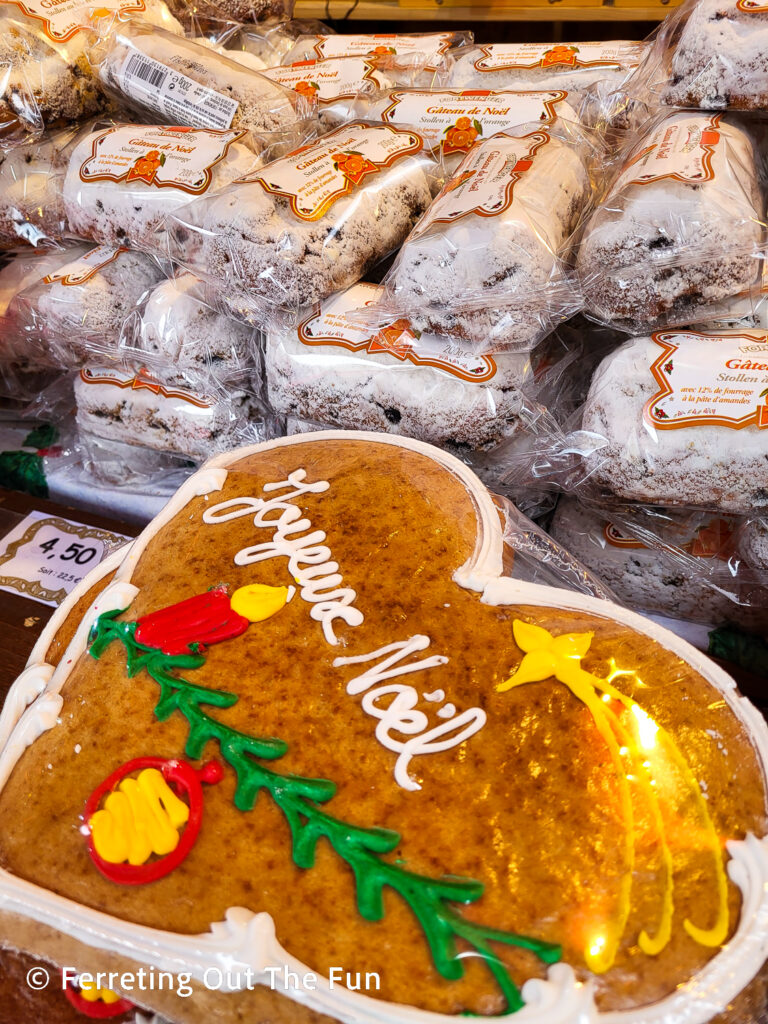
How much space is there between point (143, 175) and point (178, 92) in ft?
0.87

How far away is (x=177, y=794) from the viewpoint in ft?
2.76

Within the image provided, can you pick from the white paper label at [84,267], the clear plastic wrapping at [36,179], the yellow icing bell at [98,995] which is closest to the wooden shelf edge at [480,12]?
the clear plastic wrapping at [36,179]

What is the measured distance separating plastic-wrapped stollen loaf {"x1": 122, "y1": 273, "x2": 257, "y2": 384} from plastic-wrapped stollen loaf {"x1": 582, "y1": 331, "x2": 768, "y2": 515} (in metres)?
0.72

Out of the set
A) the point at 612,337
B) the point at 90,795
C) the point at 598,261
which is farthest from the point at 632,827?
the point at 612,337

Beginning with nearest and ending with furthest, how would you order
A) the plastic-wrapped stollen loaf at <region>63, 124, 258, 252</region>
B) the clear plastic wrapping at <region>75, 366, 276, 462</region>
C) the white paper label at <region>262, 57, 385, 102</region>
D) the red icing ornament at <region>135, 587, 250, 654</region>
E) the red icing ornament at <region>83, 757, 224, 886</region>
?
the red icing ornament at <region>83, 757, 224, 886</region> → the red icing ornament at <region>135, 587, 250, 654</region> → the plastic-wrapped stollen loaf at <region>63, 124, 258, 252</region> → the clear plastic wrapping at <region>75, 366, 276, 462</region> → the white paper label at <region>262, 57, 385, 102</region>

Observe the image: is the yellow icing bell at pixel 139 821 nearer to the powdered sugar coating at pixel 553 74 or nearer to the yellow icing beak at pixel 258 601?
the yellow icing beak at pixel 258 601

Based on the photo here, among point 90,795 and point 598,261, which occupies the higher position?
point 598,261

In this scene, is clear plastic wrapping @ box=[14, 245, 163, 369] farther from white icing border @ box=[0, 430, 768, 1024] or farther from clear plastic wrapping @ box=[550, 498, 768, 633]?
clear plastic wrapping @ box=[550, 498, 768, 633]

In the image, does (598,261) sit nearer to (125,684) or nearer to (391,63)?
(125,684)

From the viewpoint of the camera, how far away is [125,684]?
38.0 inches

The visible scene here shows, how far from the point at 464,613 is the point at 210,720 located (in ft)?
1.05

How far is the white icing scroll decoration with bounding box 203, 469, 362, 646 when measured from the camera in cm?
99

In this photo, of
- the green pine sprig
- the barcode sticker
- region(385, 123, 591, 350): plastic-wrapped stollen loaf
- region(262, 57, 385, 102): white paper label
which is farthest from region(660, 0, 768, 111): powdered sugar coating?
the green pine sprig

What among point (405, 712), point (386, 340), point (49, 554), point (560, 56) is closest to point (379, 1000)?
point (405, 712)
